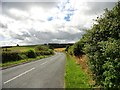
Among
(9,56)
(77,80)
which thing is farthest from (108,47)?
(9,56)

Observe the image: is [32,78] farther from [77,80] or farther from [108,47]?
[108,47]

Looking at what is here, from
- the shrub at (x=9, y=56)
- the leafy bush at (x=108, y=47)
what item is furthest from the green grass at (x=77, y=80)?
the shrub at (x=9, y=56)

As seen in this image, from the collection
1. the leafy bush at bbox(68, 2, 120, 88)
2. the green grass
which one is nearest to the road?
the green grass

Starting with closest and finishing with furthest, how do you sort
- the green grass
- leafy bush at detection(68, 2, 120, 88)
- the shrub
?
leafy bush at detection(68, 2, 120, 88)
the green grass
the shrub

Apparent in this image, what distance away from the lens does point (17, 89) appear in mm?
12633

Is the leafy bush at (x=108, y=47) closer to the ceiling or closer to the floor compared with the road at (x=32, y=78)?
closer to the ceiling

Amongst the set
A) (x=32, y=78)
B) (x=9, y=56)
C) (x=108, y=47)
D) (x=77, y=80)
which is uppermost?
(x=108, y=47)

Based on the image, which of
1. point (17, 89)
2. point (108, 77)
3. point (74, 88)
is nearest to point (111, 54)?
point (108, 77)

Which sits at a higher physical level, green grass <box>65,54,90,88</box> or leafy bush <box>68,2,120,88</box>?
leafy bush <box>68,2,120,88</box>

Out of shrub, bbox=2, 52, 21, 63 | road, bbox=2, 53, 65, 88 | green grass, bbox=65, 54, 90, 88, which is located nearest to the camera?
green grass, bbox=65, 54, 90, 88

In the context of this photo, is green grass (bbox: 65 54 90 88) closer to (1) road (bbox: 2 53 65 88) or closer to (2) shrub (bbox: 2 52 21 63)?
(1) road (bbox: 2 53 65 88)

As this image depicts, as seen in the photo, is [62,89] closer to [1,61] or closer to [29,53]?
[1,61]

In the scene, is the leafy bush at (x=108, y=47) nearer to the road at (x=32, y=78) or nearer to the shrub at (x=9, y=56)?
the road at (x=32, y=78)

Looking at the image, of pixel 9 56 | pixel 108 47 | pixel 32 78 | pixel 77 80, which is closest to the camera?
pixel 108 47
